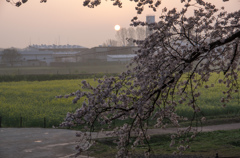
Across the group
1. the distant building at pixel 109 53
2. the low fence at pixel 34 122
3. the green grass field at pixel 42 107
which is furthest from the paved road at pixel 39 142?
the distant building at pixel 109 53

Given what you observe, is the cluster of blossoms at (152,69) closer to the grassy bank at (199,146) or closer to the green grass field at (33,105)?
the grassy bank at (199,146)

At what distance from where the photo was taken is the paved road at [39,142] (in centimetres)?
1725

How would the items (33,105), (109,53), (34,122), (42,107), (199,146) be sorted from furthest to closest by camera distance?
(109,53)
(33,105)
(42,107)
(34,122)
(199,146)

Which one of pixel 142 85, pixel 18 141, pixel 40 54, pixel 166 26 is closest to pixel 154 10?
pixel 166 26

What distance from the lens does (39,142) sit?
20.0 m

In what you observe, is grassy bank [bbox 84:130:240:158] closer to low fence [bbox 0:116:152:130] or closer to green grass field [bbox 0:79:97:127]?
low fence [bbox 0:116:152:130]

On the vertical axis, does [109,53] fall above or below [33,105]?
above

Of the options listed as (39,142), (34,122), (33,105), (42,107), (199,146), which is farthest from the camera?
(33,105)

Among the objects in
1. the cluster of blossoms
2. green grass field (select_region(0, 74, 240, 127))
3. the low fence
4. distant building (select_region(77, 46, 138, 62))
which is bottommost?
the low fence

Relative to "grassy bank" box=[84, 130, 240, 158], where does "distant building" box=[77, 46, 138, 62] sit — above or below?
above

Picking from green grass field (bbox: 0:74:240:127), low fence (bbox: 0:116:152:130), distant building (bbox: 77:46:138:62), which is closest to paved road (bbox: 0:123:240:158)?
low fence (bbox: 0:116:152:130)

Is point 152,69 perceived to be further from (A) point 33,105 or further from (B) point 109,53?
(B) point 109,53

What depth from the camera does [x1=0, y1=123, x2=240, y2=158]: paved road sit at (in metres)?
17.2

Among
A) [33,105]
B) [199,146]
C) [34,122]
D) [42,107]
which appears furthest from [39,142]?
[33,105]
